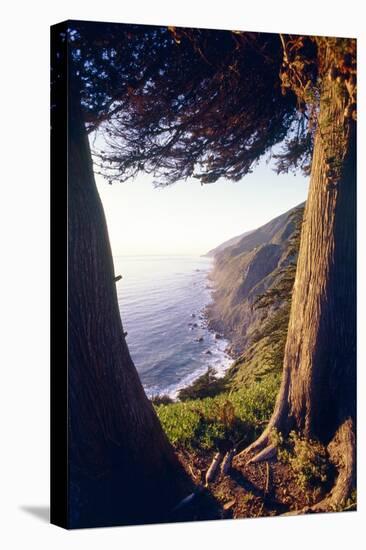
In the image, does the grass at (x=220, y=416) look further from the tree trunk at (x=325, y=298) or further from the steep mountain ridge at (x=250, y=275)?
the steep mountain ridge at (x=250, y=275)

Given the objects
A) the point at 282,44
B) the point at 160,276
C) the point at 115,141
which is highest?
the point at 282,44

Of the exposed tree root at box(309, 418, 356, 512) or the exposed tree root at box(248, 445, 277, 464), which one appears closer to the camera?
the exposed tree root at box(248, 445, 277, 464)

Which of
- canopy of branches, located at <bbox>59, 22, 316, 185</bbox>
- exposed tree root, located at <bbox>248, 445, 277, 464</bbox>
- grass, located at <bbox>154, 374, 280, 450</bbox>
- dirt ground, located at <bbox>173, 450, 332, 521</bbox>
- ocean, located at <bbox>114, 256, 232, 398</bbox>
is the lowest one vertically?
dirt ground, located at <bbox>173, 450, 332, 521</bbox>

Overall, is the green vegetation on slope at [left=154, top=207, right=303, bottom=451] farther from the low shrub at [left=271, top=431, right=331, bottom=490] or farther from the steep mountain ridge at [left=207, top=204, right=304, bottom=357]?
the low shrub at [left=271, top=431, right=331, bottom=490]

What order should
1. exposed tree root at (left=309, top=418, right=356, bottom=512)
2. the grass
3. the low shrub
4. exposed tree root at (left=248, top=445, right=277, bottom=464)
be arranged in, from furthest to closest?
exposed tree root at (left=309, top=418, right=356, bottom=512)
the low shrub
exposed tree root at (left=248, top=445, right=277, bottom=464)
the grass

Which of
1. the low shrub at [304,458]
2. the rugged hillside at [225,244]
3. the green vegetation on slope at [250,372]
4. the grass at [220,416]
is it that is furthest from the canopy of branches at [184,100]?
the low shrub at [304,458]

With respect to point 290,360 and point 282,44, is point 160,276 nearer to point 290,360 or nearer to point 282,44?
point 290,360

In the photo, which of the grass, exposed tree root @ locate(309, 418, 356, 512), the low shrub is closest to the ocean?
the grass

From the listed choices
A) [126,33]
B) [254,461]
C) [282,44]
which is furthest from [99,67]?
[254,461]
